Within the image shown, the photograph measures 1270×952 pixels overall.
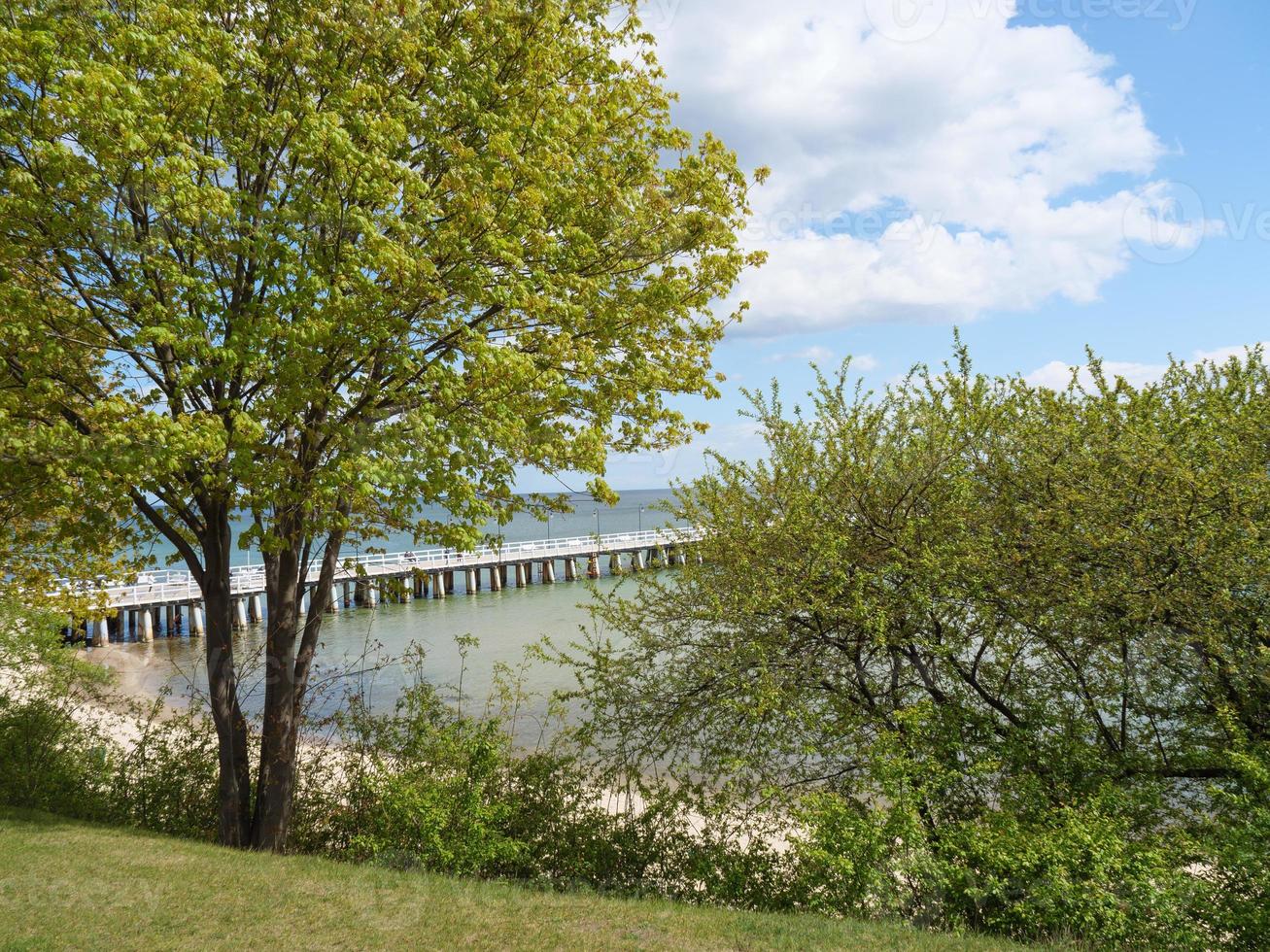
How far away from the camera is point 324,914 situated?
7.38 m

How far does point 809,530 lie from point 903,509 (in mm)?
1480

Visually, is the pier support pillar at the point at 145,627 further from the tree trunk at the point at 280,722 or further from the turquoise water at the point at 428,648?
the tree trunk at the point at 280,722

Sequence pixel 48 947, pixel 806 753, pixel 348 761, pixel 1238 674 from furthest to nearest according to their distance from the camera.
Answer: pixel 348 761 → pixel 806 753 → pixel 1238 674 → pixel 48 947

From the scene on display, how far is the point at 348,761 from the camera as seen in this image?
1098cm

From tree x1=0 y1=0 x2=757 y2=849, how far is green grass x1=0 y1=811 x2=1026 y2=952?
2.09 metres

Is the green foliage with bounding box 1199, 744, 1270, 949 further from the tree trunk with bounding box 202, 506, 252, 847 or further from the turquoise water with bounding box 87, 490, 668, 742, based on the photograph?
the turquoise water with bounding box 87, 490, 668, 742

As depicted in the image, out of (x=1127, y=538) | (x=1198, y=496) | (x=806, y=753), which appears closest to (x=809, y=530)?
(x=806, y=753)

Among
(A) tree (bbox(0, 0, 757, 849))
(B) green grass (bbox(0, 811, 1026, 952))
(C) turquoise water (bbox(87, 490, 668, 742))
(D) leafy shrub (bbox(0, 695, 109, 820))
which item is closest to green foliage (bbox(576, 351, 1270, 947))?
(B) green grass (bbox(0, 811, 1026, 952))

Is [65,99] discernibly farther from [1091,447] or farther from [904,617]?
[1091,447]

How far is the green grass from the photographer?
677 cm

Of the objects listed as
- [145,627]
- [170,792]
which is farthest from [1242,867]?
[145,627]

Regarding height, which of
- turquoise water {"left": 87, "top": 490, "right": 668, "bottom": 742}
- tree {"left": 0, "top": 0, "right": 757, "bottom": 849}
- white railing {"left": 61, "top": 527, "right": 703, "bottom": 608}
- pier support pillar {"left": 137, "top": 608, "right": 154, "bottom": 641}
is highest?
tree {"left": 0, "top": 0, "right": 757, "bottom": 849}

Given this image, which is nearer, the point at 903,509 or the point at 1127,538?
the point at 1127,538

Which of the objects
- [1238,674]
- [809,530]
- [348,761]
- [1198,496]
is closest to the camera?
[1238,674]
